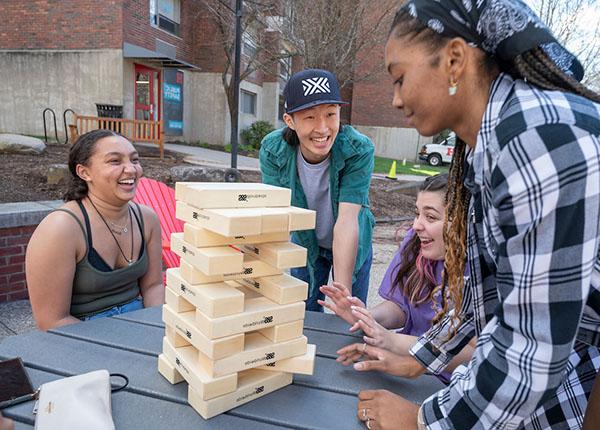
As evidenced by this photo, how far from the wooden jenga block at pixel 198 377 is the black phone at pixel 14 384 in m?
0.39

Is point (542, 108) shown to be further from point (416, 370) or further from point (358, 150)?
point (358, 150)

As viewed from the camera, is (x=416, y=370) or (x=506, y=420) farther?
(x=416, y=370)

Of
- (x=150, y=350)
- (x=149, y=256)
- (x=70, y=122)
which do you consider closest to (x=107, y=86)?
(x=70, y=122)

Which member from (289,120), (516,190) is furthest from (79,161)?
(516,190)

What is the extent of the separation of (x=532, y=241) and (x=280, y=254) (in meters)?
0.69

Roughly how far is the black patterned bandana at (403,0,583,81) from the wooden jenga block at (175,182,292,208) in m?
0.62

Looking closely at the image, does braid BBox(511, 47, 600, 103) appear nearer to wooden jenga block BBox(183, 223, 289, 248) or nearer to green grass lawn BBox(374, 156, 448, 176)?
wooden jenga block BBox(183, 223, 289, 248)

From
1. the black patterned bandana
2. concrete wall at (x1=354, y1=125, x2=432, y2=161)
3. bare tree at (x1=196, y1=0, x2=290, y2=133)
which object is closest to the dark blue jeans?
the black patterned bandana

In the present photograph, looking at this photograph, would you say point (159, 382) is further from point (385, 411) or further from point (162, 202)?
point (162, 202)

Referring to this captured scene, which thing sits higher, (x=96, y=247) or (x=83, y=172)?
(x=83, y=172)

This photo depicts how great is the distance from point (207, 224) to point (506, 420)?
0.80 meters

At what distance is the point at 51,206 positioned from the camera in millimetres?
3668

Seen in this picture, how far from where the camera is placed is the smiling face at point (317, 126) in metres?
2.14

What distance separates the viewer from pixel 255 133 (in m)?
18.5
